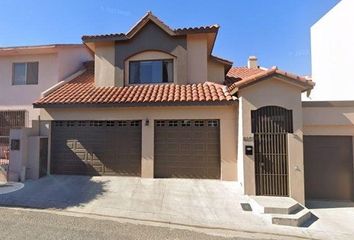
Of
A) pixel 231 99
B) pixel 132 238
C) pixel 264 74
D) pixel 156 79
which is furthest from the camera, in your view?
pixel 156 79

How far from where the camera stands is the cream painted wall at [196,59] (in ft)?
43.0

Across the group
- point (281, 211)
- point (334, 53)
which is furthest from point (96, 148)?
point (334, 53)

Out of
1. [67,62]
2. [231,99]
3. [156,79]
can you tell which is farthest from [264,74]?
[67,62]

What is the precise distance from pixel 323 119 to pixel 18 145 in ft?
42.3

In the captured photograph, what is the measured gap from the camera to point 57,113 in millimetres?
12117

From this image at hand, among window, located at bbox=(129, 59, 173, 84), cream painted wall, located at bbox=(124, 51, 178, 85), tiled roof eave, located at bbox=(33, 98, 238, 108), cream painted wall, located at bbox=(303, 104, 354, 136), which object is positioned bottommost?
cream painted wall, located at bbox=(303, 104, 354, 136)

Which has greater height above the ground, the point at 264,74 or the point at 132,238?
the point at 264,74

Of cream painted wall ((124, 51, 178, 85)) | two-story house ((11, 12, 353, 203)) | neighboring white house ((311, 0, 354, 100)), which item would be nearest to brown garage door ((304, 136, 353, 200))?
two-story house ((11, 12, 353, 203))

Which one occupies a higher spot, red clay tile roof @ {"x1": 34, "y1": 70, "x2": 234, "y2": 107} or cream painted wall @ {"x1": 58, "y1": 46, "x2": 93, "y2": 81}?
cream painted wall @ {"x1": 58, "y1": 46, "x2": 93, "y2": 81}

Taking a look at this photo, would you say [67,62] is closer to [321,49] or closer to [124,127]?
[124,127]

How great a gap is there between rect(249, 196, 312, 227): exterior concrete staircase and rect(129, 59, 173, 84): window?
7.47 m

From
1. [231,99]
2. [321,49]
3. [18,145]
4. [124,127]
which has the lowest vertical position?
[18,145]

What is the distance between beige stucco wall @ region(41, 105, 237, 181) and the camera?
11.0m

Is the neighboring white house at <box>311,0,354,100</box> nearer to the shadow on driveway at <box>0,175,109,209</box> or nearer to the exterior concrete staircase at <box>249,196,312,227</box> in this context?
the exterior concrete staircase at <box>249,196,312,227</box>
